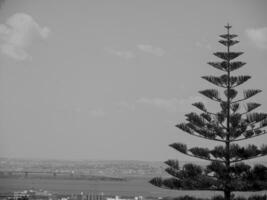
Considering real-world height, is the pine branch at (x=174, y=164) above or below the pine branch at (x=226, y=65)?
below

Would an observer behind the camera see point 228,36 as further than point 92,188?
No

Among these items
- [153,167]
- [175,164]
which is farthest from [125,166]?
[175,164]

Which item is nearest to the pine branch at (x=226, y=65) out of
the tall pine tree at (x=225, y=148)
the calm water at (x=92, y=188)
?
the tall pine tree at (x=225, y=148)

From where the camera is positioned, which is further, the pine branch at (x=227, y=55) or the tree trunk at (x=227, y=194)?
the pine branch at (x=227, y=55)

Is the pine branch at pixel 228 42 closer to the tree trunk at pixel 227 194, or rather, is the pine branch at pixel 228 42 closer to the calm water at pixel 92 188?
the tree trunk at pixel 227 194

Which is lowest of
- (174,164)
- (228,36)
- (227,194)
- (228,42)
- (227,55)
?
(227,194)

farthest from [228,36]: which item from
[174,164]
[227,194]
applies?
[227,194]

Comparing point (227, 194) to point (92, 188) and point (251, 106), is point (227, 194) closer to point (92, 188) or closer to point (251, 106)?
point (251, 106)

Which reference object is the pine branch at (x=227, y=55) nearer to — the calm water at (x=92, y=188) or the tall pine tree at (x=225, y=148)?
the tall pine tree at (x=225, y=148)

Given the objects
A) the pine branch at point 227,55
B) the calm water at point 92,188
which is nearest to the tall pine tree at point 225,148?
the pine branch at point 227,55

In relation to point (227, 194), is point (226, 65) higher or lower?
higher

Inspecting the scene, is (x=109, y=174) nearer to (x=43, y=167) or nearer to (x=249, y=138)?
(x=43, y=167)

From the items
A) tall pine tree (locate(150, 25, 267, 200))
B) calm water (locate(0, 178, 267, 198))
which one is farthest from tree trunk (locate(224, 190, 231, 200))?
calm water (locate(0, 178, 267, 198))

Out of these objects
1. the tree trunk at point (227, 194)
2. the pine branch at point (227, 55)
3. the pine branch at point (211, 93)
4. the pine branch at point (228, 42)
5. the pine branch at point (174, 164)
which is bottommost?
the tree trunk at point (227, 194)
